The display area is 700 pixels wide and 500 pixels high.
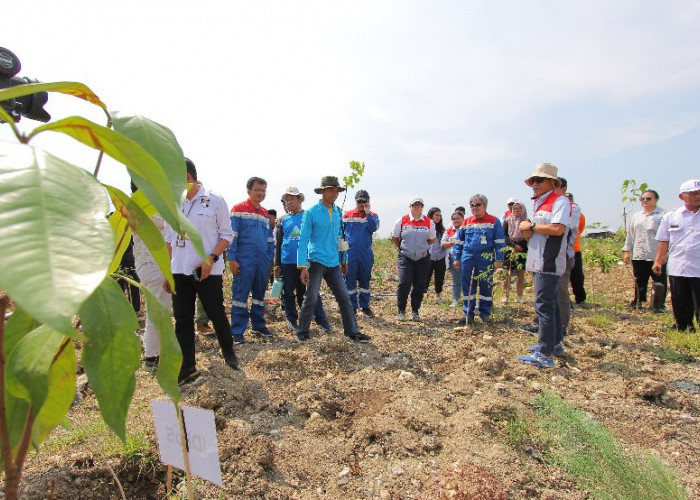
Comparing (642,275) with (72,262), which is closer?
(72,262)

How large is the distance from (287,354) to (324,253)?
1.21m

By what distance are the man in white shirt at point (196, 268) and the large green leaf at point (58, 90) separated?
9.84ft

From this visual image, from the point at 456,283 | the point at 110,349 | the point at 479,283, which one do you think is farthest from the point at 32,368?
the point at 456,283

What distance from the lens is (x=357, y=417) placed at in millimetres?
3037

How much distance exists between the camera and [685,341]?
475 cm

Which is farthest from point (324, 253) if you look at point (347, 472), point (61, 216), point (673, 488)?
point (61, 216)

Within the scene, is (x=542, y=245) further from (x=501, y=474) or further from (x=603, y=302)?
(x=603, y=302)

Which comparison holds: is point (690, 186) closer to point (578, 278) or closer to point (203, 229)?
point (578, 278)

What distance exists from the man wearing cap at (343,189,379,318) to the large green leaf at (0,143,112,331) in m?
6.47

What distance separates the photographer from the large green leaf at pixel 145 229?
1.75 feet

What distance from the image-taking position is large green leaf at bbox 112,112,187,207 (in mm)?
448

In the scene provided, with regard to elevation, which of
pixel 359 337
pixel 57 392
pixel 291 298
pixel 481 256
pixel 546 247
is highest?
pixel 546 247

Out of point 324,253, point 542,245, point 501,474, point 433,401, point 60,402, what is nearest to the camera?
point 60,402

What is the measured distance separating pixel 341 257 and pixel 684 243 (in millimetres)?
3787
